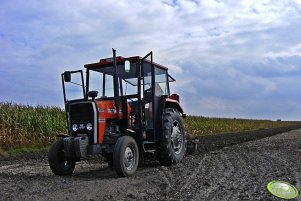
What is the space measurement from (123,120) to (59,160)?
5.08ft

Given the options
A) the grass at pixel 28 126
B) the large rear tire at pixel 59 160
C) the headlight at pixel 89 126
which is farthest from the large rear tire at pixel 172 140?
the grass at pixel 28 126

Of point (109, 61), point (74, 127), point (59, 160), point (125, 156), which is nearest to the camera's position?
point (125, 156)

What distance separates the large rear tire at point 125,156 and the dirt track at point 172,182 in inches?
7.4

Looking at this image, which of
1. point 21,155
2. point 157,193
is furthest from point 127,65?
point 21,155

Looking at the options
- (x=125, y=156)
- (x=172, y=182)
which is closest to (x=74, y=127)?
(x=125, y=156)

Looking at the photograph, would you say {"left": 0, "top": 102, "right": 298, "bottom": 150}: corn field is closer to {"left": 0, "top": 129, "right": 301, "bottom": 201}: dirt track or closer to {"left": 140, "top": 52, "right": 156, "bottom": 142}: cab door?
{"left": 0, "top": 129, "right": 301, "bottom": 201}: dirt track

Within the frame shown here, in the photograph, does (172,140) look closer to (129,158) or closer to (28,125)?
(129,158)

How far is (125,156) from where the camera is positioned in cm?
792

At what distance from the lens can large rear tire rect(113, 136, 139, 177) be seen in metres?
7.62

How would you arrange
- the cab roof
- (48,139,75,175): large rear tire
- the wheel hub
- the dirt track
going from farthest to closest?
the cab roof
(48,139,75,175): large rear tire
the wheel hub
the dirt track

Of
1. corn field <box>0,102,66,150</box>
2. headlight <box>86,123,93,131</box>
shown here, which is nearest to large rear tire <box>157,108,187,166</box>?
headlight <box>86,123,93,131</box>

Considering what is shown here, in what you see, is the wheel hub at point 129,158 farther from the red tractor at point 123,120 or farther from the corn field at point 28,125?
the corn field at point 28,125

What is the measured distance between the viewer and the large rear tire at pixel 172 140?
30.6ft

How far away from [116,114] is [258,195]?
11.4ft
